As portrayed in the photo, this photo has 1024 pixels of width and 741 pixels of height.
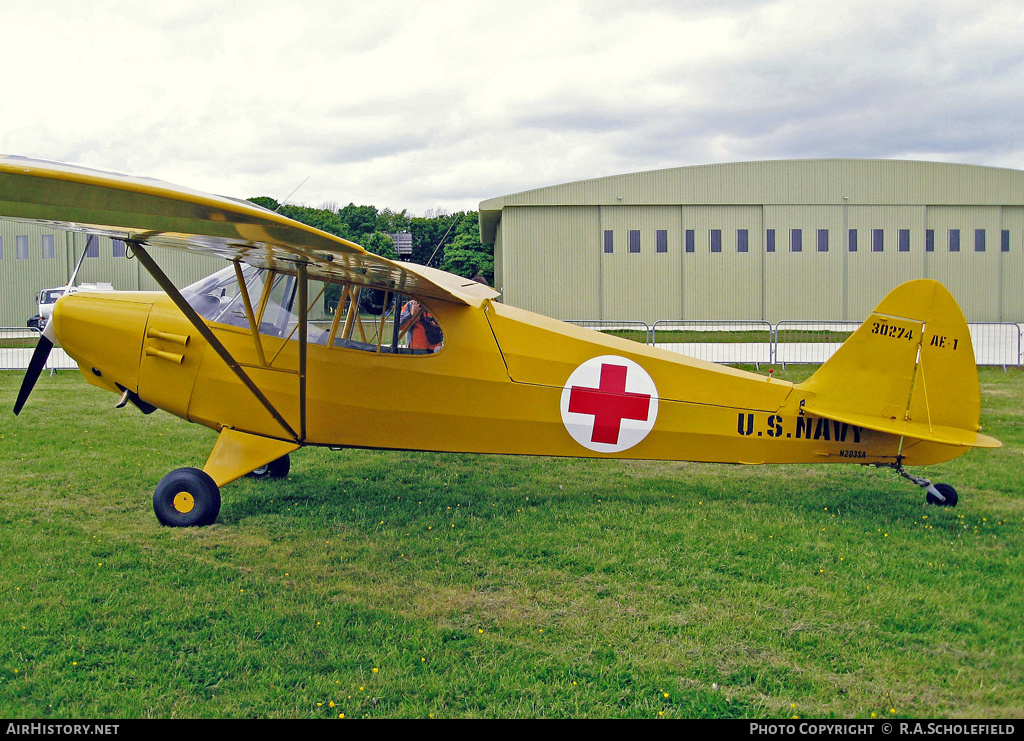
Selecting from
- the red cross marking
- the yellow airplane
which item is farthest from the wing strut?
the red cross marking

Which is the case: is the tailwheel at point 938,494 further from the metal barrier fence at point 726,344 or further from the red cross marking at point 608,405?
the metal barrier fence at point 726,344

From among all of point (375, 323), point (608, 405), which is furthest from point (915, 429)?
point (375, 323)

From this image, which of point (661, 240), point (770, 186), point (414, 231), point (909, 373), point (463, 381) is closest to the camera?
point (909, 373)

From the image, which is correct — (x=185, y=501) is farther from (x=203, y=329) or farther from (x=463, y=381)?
(x=463, y=381)

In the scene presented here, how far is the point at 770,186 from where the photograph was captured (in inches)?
1422

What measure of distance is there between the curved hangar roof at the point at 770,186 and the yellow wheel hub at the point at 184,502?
31.8m

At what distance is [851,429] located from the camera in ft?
19.7

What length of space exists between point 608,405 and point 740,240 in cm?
3310

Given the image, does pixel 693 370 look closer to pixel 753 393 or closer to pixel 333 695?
pixel 753 393

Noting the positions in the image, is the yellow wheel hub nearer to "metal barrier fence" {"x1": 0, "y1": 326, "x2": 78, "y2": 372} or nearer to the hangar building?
"metal barrier fence" {"x1": 0, "y1": 326, "x2": 78, "y2": 372}

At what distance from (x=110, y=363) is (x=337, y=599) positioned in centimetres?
345

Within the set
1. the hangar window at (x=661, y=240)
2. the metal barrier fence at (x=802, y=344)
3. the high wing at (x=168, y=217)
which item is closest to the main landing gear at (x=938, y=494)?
the high wing at (x=168, y=217)

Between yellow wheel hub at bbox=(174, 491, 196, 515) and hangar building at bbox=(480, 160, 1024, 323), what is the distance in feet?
103

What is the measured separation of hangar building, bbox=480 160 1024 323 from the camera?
36.2 m
